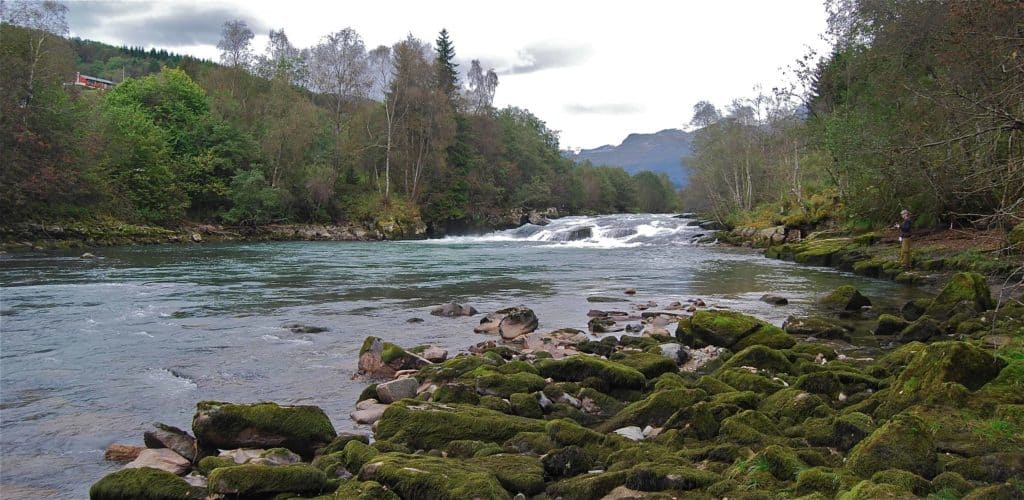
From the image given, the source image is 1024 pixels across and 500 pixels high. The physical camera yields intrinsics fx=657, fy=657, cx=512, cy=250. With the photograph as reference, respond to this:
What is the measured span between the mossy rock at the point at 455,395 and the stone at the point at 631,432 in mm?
1849

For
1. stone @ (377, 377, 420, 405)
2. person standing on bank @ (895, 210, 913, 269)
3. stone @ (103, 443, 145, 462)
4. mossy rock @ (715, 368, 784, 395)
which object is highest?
person standing on bank @ (895, 210, 913, 269)

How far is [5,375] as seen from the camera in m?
9.66

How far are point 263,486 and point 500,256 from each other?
30.6 metres

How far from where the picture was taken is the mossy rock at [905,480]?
14.4ft

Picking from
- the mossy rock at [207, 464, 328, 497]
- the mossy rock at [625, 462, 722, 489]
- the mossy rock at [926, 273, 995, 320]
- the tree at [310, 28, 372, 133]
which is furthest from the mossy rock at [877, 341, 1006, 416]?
the tree at [310, 28, 372, 133]

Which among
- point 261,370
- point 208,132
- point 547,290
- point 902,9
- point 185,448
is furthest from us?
point 208,132

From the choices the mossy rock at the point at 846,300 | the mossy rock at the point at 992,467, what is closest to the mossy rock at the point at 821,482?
the mossy rock at the point at 992,467

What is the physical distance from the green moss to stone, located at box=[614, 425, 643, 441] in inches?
145

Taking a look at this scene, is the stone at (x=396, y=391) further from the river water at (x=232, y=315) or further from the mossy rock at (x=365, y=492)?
the mossy rock at (x=365, y=492)

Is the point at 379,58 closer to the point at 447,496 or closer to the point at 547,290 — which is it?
the point at 547,290

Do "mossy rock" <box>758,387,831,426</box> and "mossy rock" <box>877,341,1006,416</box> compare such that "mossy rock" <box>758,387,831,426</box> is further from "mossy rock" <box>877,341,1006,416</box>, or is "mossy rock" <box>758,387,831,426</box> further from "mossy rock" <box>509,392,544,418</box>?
"mossy rock" <box>509,392,544,418</box>

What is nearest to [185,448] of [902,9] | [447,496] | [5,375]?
[447,496]

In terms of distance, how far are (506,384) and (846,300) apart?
10935mm

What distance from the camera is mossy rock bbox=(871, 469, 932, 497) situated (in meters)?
4.38
